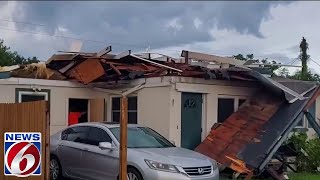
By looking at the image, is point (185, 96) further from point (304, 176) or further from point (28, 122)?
point (28, 122)

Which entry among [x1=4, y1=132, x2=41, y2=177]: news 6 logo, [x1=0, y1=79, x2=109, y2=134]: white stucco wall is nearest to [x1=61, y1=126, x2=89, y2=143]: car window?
[x1=4, y1=132, x2=41, y2=177]: news 6 logo

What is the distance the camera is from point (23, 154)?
9.02 m

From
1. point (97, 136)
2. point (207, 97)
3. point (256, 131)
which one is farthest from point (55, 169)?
point (256, 131)

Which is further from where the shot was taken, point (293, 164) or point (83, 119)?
point (83, 119)

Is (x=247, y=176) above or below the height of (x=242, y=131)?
below

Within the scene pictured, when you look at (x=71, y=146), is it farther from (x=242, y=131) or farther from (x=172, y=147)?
(x=242, y=131)

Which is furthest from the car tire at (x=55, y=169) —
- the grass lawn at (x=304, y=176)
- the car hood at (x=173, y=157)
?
the grass lawn at (x=304, y=176)

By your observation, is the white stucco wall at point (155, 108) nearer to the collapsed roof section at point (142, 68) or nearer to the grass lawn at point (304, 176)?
the collapsed roof section at point (142, 68)

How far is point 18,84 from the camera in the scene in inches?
621

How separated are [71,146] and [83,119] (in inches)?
215

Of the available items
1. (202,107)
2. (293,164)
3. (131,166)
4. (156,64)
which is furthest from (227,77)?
(131,166)

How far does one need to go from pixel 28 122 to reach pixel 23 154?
591 millimetres

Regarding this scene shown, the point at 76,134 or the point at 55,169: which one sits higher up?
the point at 76,134

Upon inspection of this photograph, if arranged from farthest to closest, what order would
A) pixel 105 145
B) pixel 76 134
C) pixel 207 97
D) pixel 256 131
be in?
pixel 207 97, pixel 256 131, pixel 76 134, pixel 105 145
